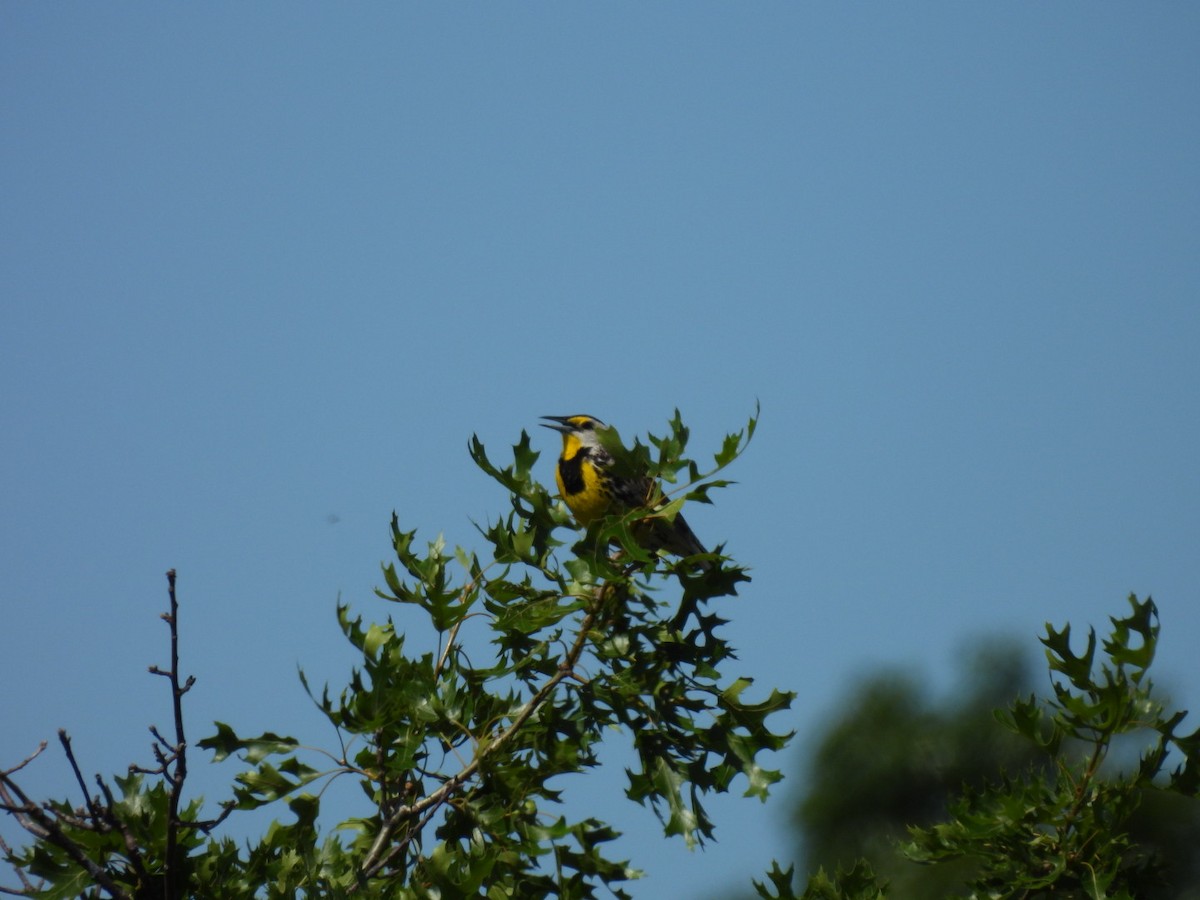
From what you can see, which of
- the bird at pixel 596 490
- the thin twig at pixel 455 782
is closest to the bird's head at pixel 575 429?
the bird at pixel 596 490

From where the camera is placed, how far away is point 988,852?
4598mm

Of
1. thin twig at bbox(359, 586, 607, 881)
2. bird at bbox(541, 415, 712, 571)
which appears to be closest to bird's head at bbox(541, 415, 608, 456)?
bird at bbox(541, 415, 712, 571)

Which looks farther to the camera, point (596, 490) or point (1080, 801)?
point (596, 490)

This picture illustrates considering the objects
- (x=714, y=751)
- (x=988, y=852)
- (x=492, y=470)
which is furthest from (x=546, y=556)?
(x=988, y=852)

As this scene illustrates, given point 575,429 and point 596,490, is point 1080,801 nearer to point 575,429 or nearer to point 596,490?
point 596,490

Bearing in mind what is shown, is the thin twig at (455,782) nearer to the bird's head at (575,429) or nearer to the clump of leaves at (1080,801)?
the clump of leaves at (1080,801)

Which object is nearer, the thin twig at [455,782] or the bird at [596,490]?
the thin twig at [455,782]

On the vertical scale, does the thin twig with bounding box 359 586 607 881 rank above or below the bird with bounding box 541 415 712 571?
below

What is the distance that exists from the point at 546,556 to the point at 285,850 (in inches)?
55.0

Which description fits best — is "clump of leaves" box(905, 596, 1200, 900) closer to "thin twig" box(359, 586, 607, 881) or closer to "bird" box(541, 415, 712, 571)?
"thin twig" box(359, 586, 607, 881)

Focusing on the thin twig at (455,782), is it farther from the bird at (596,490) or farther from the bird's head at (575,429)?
the bird's head at (575,429)

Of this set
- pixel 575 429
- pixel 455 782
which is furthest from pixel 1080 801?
pixel 575 429

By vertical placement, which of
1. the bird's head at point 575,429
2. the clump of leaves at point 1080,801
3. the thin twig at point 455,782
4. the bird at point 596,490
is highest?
the bird's head at point 575,429

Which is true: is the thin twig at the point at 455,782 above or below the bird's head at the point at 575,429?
below
